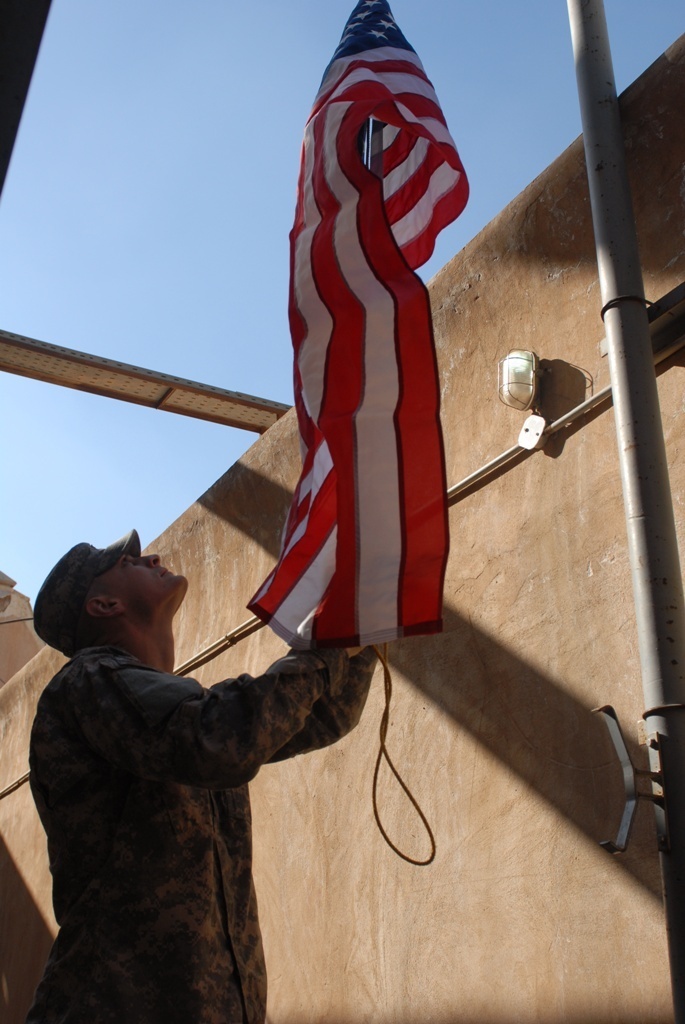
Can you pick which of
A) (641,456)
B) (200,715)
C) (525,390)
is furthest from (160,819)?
(525,390)

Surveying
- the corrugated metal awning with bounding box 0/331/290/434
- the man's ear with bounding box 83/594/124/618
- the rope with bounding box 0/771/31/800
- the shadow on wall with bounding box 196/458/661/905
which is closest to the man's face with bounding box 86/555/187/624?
the man's ear with bounding box 83/594/124/618

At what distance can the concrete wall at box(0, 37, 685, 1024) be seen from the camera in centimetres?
301

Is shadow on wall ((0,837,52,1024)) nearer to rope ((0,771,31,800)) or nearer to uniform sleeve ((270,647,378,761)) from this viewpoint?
rope ((0,771,31,800))

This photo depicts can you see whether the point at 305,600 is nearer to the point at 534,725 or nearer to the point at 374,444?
the point at 374,444

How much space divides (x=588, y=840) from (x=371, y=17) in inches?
105

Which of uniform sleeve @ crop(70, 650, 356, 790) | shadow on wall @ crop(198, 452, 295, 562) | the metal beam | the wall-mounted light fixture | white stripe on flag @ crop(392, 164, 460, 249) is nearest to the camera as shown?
the metal beam

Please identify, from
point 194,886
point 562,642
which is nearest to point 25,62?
point 194,886

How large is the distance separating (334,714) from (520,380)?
164 centimetres

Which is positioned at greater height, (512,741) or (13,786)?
(13,786)

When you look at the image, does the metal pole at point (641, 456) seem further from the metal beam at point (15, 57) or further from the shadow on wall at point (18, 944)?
the shadow on wall at point (18, 944)

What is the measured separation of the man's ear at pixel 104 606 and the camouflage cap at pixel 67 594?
0.16 ft

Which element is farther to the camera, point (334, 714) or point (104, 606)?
point (104, 606)

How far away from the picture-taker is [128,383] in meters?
7.79

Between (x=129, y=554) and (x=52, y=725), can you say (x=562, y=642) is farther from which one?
(x=52, y=725)
